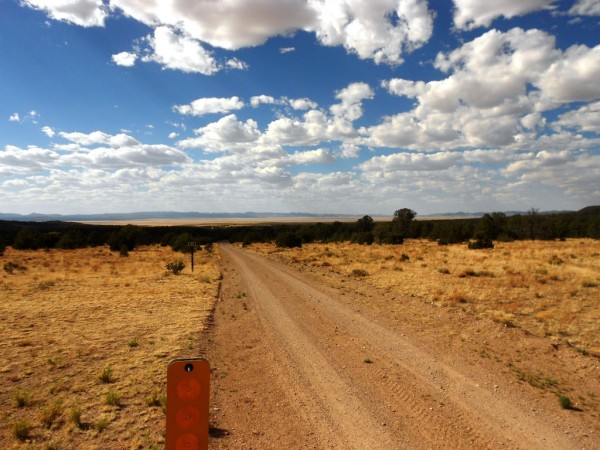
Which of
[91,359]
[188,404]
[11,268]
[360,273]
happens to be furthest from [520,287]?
[11,268]

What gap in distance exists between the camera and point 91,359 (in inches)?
420

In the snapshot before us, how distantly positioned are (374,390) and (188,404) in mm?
6183

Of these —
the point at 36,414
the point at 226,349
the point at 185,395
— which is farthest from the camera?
the point at 226,349

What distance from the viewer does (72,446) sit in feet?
20.3

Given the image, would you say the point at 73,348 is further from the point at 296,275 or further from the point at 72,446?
the point at 296,275

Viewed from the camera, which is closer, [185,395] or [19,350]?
[185,395]

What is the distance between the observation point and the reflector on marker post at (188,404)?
122 inches

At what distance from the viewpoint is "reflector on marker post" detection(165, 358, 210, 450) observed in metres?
3.09

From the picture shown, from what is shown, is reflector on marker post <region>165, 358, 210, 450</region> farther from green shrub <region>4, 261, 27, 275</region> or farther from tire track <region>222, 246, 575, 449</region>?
green shrub <region>4, 261, 27, 275</region>

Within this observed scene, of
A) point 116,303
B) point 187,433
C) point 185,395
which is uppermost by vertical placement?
point 185,395

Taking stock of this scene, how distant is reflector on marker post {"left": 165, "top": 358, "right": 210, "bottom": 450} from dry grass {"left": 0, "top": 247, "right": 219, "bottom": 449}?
12.4ft

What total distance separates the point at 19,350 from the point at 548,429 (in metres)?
13.7

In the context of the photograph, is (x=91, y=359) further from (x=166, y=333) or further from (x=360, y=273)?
(x=360, y=273)

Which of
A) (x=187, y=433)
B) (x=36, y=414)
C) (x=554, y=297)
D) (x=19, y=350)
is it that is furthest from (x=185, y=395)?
(x=554, y=297)
